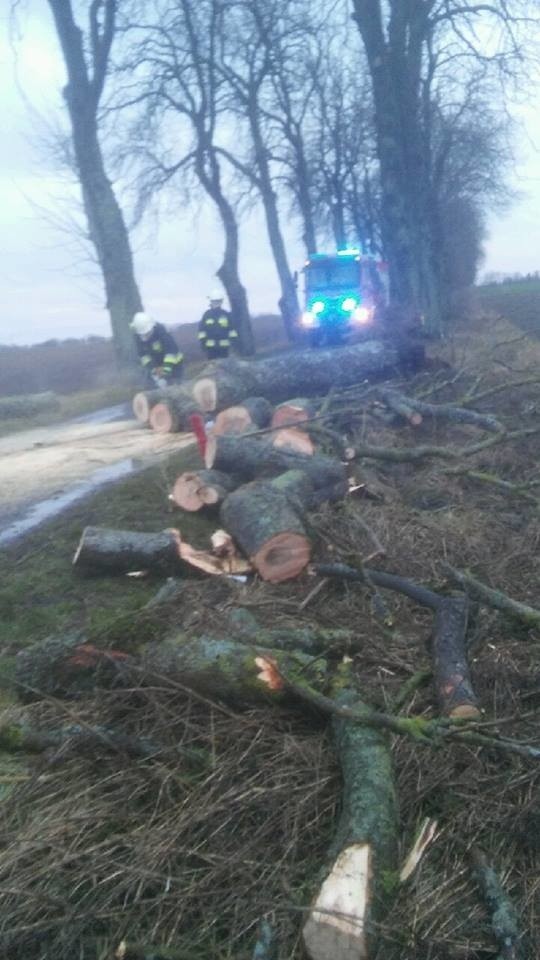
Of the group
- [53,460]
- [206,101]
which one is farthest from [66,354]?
[53,460]

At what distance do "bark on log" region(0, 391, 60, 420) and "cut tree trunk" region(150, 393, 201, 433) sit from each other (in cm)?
608

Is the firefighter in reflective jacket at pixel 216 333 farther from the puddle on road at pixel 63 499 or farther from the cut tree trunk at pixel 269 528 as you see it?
the cut tree trunk at pixel 269 528

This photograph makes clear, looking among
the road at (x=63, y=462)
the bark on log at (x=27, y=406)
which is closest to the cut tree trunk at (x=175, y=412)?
the road at (x=63, y=462)

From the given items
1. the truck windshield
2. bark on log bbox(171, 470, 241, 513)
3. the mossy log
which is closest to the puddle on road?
bark on log bbox(171, 470, 241, 513)

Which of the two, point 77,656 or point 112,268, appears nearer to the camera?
point 77,656

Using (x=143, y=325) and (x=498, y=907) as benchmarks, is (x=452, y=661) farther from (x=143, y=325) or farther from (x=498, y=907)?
(x=143, y=325)

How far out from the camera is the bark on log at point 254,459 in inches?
303

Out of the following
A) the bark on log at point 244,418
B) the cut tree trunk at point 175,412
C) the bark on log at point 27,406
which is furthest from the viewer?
the bark on log at point 27,406

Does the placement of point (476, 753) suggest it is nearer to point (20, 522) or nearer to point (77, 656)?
point (77, 656)

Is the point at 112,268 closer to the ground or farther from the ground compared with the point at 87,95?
closer to the ground

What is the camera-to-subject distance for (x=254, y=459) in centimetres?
788

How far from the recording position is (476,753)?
3830mm

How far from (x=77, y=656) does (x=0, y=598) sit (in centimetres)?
177

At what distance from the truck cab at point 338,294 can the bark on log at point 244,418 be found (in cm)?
1054
